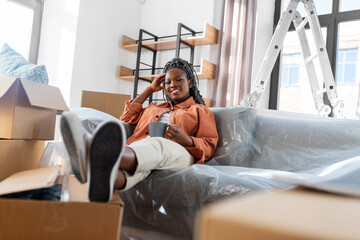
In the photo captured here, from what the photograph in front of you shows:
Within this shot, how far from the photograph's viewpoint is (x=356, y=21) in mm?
2809

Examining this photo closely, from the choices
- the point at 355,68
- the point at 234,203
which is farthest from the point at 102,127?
the point at 355,68

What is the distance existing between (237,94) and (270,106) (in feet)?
1.63

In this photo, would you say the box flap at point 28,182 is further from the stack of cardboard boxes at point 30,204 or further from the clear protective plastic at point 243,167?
the clear protective plastic at point 243,167

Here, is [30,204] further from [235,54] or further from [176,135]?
[235,54]

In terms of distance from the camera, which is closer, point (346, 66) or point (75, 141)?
point (75, 141)

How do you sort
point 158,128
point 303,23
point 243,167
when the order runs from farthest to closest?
point 303,23 < point 243,167 < point 158,128

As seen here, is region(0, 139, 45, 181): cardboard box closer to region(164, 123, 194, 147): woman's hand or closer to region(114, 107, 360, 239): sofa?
region(114, 107, 360, 239): sofa

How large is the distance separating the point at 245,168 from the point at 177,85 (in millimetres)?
595

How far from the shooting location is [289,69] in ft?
10.5

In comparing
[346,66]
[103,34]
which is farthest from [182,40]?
[346,66]

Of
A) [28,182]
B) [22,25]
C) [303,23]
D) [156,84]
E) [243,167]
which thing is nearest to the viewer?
[28,182]

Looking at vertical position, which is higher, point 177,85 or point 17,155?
point 177,85

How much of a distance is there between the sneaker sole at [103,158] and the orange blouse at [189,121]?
66 centimetres

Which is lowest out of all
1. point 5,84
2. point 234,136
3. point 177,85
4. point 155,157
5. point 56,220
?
point 56,220
